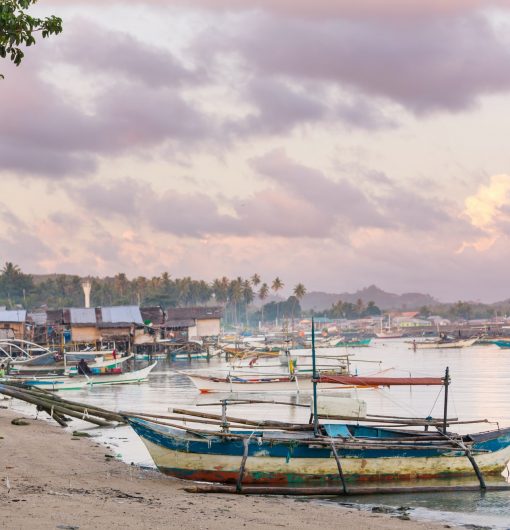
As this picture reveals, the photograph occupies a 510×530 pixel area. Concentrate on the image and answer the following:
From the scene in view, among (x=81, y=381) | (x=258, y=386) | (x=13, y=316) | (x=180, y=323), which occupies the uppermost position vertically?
(x=13, y=316)

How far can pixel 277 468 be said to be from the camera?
1786cm

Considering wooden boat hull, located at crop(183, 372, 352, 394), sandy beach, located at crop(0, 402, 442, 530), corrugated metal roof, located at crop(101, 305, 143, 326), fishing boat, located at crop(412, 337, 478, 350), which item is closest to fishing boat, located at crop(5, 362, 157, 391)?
wooden boat hull, located at crop(183, 372, 352, 394)

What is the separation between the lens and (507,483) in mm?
19391

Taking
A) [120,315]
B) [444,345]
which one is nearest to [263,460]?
[120,315]

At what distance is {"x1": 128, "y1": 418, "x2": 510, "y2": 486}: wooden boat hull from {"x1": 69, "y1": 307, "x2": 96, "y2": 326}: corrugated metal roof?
66455 mm

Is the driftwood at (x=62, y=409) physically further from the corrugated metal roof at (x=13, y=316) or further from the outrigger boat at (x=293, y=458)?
the corrugated metal roof at (x=13, y=316)

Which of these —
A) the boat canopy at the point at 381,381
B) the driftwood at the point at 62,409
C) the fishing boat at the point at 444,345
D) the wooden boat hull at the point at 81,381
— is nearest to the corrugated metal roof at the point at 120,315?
the wooden boat hull at the point at 81,381

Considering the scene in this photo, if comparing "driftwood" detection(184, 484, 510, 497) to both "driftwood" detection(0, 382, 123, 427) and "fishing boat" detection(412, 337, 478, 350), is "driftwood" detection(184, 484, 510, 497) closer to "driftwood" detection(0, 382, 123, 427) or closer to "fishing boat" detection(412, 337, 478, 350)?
"driftwood" detection(0, 382, 123, 427)

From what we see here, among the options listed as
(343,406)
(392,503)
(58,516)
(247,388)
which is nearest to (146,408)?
(247,388)

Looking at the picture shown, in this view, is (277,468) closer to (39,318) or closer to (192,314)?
(39,318)

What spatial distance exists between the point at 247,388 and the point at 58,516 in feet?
108

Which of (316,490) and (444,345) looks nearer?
(316,490)

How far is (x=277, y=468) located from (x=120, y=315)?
69498mm

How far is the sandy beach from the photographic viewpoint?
1258cm
